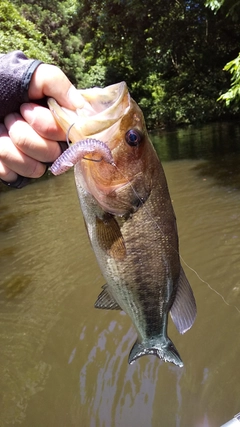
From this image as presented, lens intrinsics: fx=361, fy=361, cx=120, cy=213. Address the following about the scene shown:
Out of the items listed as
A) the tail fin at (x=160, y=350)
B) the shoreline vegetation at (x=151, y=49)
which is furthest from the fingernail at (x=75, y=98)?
the shoreline vegetation at (x=151, y=49)

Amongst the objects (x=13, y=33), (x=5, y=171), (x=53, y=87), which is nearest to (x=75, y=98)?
(x=53, y=87)

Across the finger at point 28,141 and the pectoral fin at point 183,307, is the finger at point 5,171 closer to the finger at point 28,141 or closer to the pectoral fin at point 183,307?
the finger at point 28,141

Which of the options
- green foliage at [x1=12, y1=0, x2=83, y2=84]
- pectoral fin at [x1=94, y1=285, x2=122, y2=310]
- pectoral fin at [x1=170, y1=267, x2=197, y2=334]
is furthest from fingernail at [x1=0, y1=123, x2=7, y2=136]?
green foliage at [x1=12, y1=0, x2=83, y2=84]

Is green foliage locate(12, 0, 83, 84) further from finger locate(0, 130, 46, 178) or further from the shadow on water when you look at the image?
finger locate(0, 130, 46, 178)

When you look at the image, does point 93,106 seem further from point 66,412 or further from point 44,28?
point 44,28

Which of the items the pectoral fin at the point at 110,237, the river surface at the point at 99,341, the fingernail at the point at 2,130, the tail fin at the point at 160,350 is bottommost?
the river surface at the point at 99,341

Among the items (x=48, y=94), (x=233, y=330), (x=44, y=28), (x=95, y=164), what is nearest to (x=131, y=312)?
(x=95, y=164)

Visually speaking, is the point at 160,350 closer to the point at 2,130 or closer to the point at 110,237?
the point at 110,237
